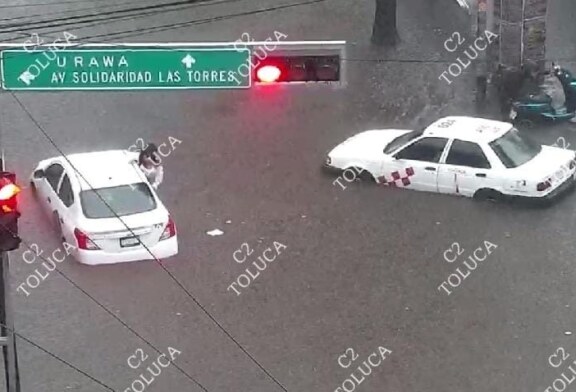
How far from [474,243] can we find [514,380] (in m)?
3.91

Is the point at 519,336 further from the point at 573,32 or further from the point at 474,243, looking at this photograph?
the point at 573,32

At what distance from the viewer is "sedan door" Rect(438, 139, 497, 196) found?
19.0 meters

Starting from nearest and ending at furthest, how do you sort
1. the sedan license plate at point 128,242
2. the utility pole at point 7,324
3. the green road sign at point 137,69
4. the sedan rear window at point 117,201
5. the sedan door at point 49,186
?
the utility pole at point 7,324
the green road sign at point 137,69
the sedan license plate at point 128,242
the sedan rear window at point 117,201
the sedan door at point 49,186

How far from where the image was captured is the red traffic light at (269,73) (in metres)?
10.7

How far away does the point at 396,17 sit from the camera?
94.6 feet

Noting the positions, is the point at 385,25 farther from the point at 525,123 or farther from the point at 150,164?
the point at 150,164

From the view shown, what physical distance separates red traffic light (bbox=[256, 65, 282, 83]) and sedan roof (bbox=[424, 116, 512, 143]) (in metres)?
8.90

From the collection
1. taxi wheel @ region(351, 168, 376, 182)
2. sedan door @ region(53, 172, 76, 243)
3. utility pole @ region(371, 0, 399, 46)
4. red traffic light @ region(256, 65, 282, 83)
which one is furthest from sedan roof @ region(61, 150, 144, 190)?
utility pole @ region(371, 0, 399, 46)

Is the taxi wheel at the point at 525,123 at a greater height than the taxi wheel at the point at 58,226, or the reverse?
the taxi wheel at the point at 58,226

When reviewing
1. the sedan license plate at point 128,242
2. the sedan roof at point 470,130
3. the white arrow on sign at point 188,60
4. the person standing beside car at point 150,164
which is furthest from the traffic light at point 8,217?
the sedan roof at point 470,130

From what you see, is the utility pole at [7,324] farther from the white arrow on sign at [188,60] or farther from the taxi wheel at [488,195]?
the taxi wheel at [488,195]

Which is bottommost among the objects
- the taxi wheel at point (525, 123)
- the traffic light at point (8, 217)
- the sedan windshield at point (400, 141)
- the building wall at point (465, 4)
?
the building wall at point (465, 4)

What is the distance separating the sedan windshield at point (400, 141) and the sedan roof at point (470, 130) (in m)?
0.25

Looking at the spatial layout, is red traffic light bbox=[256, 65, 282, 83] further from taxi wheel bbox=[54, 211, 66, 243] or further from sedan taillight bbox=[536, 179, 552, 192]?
sedan taillight bbox=[536, 179, 552, 192]
